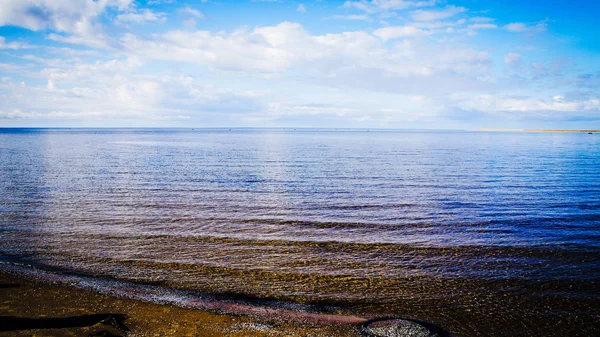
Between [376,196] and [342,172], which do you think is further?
[342,172]

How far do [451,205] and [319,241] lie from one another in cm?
1055

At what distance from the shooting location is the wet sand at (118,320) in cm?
760

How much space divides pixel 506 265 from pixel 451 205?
952 cm

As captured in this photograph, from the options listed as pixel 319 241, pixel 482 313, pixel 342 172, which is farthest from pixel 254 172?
pixel 482 313

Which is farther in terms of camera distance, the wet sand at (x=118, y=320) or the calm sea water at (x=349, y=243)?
the calm sea water at (x=349, y=243)

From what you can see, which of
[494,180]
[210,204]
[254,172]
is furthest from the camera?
[254,172]

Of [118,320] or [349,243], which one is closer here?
[118,320]

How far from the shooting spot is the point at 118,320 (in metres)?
8.05

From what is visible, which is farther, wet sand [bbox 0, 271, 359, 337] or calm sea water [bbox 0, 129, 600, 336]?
calm sea water [bbox 0, 129, 600, 336]

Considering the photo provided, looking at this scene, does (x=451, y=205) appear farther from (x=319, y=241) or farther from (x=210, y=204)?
(x=210, y=204)

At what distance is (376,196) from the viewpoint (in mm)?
24000

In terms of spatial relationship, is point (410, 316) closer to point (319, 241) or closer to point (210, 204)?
point (319, 241)

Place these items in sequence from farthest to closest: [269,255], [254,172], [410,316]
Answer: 1. [254,172]
2. [269,255]
3. [410,316]

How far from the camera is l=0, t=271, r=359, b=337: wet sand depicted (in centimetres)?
760
